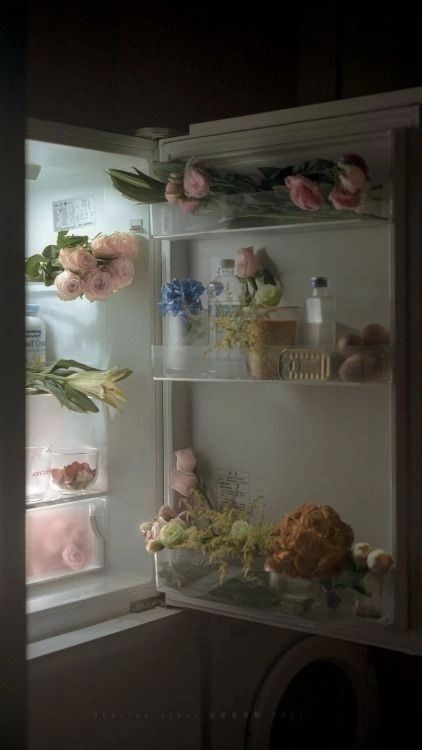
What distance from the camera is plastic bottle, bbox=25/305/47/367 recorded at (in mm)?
1427

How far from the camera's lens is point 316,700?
Answer: 1221mm

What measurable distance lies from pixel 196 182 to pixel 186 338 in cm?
24

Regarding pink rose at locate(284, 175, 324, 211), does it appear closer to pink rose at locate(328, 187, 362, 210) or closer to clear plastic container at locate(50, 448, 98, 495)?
pink rose at locate(328, 187, 362, 210)

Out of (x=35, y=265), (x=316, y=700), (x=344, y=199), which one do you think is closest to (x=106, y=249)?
(x=35, y=265)

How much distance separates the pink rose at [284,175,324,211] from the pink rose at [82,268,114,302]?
1.29 feet

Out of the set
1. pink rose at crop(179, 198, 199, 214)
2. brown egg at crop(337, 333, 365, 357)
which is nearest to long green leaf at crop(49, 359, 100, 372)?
pink rose at crop(179, 198, 199, 214)

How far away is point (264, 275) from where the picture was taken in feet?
4.09

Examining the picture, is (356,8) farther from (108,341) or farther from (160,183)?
(108,341)

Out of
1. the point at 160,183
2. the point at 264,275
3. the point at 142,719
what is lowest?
the point at 142,719

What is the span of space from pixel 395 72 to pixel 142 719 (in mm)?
1006

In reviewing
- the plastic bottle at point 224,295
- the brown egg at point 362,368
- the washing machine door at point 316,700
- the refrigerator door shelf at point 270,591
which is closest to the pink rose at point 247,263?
the plastic bottle at point 224,295

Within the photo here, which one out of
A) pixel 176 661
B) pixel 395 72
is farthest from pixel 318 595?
pixel 395 72

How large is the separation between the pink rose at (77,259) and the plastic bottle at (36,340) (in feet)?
0.38

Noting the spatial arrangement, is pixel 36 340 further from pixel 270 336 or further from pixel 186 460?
pixel 270 336
